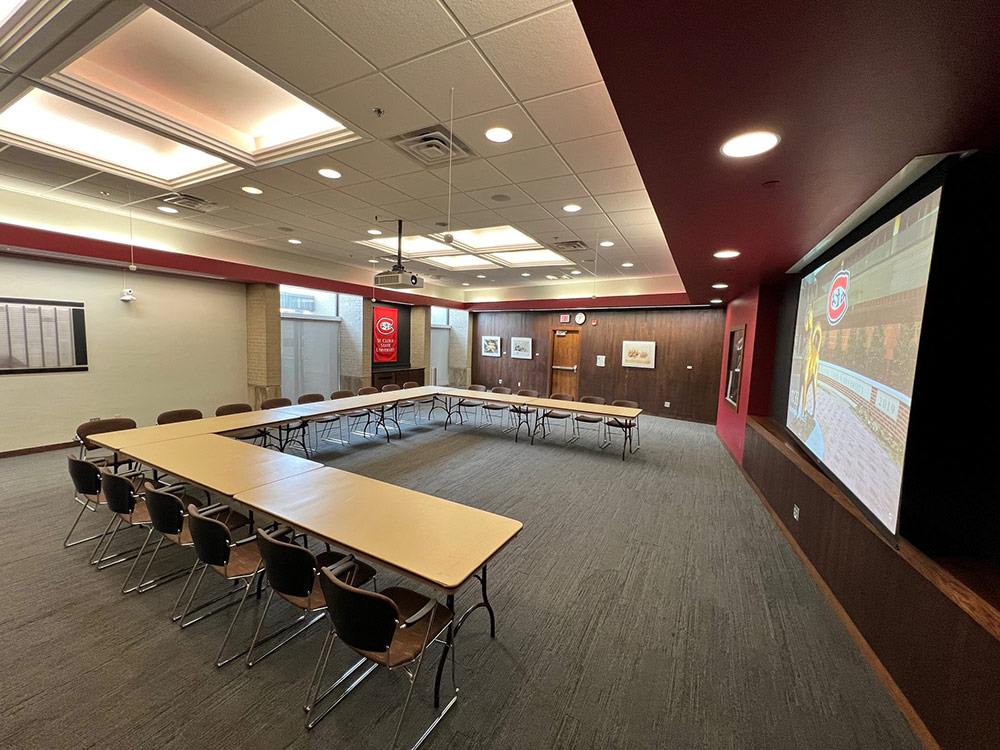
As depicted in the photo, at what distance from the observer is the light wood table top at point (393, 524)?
179 centimetres

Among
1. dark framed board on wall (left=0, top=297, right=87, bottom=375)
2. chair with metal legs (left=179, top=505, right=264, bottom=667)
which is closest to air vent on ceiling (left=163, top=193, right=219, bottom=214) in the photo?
dark framed board on wall (left=0, top=297, right=87, bottom=375)

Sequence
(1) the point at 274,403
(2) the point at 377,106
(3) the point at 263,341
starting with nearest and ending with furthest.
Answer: (2) the point at 377,106, (1) the point at 274,403, (3) the point at 263,341

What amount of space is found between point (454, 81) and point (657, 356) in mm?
8114

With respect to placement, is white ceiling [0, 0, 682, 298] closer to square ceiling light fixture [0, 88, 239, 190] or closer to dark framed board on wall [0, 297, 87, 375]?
square ceiling light fixture [0, 88, 239, 190]

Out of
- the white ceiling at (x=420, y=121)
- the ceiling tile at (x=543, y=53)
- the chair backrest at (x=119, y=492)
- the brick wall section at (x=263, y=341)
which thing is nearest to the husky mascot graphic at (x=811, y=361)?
the white ceiling at (x=420, y=121)

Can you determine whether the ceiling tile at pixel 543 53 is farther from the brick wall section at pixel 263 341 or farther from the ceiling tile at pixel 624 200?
the brick wall section at pixel 263 341

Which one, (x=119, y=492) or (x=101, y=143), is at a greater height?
(x=101, y=143)

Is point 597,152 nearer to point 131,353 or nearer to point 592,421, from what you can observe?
point 592,421

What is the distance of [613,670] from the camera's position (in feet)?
6.81

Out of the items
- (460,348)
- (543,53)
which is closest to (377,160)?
(543,53)

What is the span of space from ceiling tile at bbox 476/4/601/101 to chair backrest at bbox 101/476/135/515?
3527 mm

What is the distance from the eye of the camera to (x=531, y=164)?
335cm

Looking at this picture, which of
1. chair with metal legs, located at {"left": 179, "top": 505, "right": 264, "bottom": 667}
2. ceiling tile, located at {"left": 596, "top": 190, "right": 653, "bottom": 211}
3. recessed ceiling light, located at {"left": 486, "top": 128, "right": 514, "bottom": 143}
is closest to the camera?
chair with metal legs, located at {"left": 179, "top": 505, "right": 264, "bottom": 667}

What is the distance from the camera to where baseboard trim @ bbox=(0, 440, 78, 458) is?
495cm
